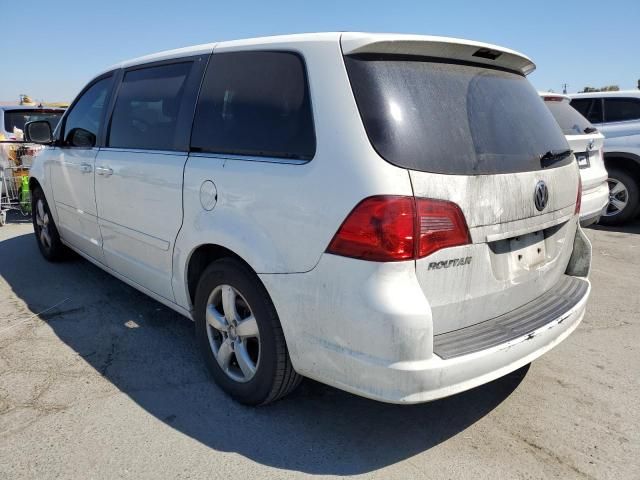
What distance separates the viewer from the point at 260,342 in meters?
2.54

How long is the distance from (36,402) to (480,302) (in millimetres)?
2422

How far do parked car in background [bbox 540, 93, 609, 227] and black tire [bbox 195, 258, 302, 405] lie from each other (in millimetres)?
4248

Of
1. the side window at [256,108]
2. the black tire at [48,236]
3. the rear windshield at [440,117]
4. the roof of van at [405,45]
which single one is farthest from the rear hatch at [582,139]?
the black tire at [48,236]

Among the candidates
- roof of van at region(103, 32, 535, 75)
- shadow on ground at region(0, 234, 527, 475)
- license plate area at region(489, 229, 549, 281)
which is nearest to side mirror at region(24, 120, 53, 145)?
shadow on ground at region(0, 234, 527, 475)

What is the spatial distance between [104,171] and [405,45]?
247 centimetres

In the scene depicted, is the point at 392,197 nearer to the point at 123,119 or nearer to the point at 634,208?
the point at 123,119

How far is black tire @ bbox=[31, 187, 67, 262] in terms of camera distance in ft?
16.9

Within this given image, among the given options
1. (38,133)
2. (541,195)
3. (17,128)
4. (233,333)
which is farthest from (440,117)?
(17,128)

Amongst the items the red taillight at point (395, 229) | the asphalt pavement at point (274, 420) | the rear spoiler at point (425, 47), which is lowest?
the asphalt pavement at point (274, 420)

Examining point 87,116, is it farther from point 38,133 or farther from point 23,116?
point 23,116

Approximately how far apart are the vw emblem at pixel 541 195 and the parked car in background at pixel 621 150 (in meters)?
5.86

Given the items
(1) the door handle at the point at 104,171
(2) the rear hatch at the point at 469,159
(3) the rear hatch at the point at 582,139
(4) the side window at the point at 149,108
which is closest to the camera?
(2) the rear hatch at the point at 469,159

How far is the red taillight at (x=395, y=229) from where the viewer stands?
203 centimetres

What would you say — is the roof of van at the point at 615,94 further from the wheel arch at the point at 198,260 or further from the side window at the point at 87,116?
the wheel arch at the point at 198,260
